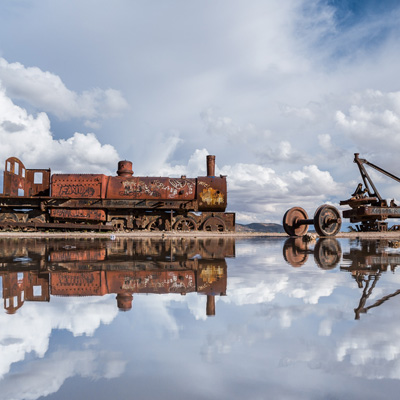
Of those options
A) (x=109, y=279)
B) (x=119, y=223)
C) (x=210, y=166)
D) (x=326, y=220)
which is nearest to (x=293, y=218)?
(x=326, y=220)

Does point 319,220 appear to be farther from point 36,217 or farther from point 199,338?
point 36,217

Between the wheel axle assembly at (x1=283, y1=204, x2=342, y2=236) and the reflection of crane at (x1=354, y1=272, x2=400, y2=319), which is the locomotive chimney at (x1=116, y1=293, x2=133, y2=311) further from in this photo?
the wheel axle assembly at (x1=283, y1=204, x2=342, y2=236)

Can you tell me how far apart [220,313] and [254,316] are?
28 cm

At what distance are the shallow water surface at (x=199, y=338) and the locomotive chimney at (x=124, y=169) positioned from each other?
51.8 ft

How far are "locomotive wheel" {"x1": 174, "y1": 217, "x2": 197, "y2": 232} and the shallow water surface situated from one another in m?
14.4

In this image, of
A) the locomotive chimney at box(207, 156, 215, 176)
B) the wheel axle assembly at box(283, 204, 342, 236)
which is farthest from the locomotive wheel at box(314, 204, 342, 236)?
the locomotive chimney at box(207, 156, 215, 176)

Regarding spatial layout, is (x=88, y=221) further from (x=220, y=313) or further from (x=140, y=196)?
(x=220, y=313)

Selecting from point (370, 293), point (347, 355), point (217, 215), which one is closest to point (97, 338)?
point (347, 355)

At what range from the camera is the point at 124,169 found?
769 inches

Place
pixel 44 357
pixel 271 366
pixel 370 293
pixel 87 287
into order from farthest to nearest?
pixel 87 287
pixel 370 293
pixel 44 357
pixel 271 366

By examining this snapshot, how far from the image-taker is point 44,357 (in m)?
1.89

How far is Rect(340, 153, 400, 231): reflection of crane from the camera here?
18.8m

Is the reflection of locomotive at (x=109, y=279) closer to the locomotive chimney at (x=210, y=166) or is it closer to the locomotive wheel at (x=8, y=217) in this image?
the locomotive chimney at (x=210, y=166)


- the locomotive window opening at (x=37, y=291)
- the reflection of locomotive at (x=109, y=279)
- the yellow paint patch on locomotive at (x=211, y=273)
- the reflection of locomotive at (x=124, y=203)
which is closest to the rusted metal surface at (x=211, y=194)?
the reflection of locomotive at (x=124, y=203)
